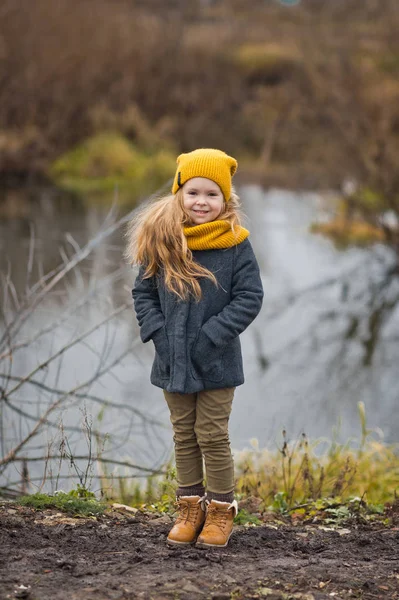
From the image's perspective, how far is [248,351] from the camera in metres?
9.51

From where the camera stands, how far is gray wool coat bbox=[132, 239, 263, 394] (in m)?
3.19

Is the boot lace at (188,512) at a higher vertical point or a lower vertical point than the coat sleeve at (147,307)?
lower

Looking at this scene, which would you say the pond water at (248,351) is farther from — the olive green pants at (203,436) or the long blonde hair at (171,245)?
the long blonde hair at (171,245)

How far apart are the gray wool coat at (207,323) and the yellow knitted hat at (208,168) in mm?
241

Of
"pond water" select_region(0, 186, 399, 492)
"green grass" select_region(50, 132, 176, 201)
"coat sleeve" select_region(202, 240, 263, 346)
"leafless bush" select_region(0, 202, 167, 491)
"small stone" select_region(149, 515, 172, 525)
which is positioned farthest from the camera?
"green grass" select_region(50, 132, 176, 201)

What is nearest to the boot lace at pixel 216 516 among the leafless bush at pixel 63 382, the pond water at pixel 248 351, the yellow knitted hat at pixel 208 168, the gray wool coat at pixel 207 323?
the gray wool coat at pixel 207 323

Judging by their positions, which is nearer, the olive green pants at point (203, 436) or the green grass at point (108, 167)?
the olive green pants at point (203, 436)

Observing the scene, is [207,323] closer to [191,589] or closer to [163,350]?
[163,350]

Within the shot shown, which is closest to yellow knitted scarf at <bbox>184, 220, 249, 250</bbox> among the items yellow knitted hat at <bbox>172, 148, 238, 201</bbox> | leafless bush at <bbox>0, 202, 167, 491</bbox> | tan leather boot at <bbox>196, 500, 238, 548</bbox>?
yellow knitted hat at <bbox>172, 148, 238, 201</bbox>

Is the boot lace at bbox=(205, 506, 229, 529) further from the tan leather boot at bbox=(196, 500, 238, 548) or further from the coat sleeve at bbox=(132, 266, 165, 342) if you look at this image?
the coat sleeve at bbox=(132, 266, 165, 342)

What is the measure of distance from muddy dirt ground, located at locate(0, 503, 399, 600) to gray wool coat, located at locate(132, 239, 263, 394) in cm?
61

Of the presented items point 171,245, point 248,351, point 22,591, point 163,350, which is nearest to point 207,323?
point 163,350

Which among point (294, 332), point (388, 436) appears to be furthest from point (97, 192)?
point (388, 436)

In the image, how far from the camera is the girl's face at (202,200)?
10.8 feet
